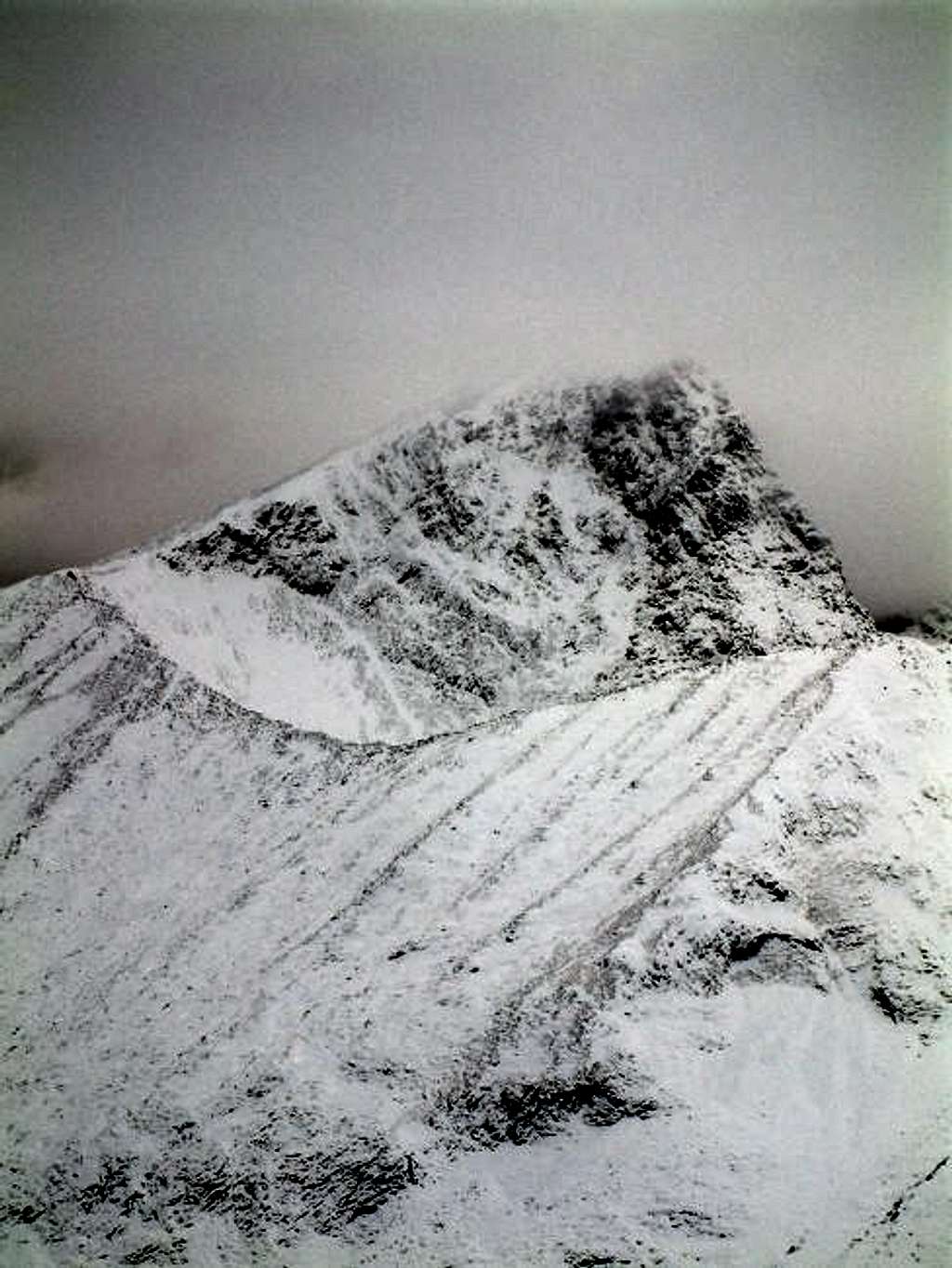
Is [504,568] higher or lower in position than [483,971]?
lower

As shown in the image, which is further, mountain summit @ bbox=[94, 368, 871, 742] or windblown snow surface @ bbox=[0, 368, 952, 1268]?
mountain summit @ bbox=[94, 368, 871, 742]

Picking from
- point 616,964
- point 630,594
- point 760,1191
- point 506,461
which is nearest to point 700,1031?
point 616,964

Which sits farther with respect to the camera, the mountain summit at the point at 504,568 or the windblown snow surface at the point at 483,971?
the mountain summit at the point at 504,568

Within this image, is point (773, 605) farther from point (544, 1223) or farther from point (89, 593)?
point (544, 1223)

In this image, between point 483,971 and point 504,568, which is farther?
point 504,568
